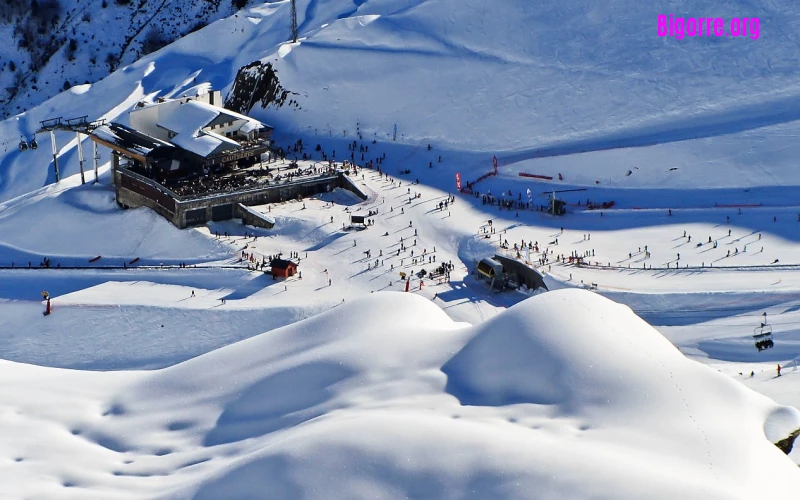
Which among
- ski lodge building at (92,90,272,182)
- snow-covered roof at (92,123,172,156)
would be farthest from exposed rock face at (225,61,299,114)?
snow-covered roof at (92,123,172,156)

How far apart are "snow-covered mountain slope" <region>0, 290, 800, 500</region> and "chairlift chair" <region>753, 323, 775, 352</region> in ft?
44.9

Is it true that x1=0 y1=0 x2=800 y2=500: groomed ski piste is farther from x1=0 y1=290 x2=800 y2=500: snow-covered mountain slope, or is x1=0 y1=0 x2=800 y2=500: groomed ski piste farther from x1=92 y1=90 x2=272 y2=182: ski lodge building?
x1=92 y1=90 x2=272 y2=182: ski lodge building

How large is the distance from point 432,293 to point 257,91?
34.4 m

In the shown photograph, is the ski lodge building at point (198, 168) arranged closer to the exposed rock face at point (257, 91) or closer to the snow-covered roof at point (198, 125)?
the snow-covered roof at point (198, 125)

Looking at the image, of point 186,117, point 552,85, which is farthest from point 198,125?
point 552,85

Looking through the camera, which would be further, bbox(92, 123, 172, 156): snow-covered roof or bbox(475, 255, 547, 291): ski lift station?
bbox(92, 123, 172, 156): snow-covered roof

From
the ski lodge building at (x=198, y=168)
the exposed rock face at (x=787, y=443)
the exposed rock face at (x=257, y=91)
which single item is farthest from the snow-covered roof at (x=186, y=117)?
the exposed rock face at (x=787, y=443)

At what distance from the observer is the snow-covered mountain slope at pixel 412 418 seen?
30906 millimetres

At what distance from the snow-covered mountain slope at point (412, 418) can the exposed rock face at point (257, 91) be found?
4529 centimetres

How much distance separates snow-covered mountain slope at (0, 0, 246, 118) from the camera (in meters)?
126

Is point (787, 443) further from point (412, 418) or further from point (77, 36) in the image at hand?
point (77, 36)

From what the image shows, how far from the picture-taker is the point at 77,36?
12912 centimetres

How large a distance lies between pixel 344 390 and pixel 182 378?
6766mm

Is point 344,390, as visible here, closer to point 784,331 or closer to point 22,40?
point 784,331
